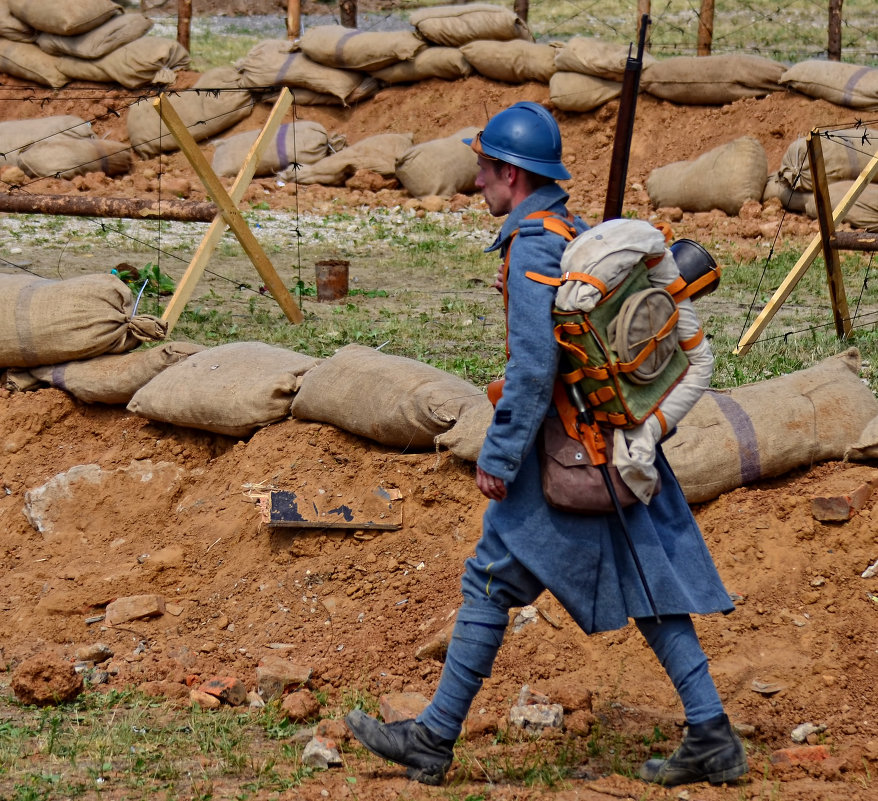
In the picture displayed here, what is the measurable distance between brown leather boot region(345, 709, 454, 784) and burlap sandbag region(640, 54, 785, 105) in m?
10.5

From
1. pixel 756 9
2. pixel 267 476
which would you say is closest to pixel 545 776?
pixel 267 476

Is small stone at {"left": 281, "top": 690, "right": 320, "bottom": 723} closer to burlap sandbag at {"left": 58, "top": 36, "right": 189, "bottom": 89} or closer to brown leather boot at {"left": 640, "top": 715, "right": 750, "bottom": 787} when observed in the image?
brown leather boot at {"left": 640, "top": 715, "right": 750, "bottom": 787}

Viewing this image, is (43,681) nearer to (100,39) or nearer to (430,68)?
(430,68)

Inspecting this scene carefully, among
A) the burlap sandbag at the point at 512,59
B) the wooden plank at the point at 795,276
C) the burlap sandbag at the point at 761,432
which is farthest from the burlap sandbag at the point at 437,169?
the burlap sandbag at the point at 761,432

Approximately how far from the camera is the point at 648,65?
12453mm

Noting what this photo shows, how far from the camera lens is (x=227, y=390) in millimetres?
5027

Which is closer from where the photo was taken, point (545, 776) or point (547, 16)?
point (545, 776)

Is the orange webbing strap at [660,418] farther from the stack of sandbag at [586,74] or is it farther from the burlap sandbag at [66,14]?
the burlap sandbag at [66,14]

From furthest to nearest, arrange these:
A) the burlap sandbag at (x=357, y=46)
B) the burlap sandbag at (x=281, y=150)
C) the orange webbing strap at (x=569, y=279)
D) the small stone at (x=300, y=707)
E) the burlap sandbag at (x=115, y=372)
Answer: the burlap sandbag at (x=357, y=46)
the burlap sandbag at (x=281, y=150)
the burlap sandbag at (x=115, y=372)
the small stone at (x=300, y=707)
the orange webbing strap at (x=569, y=279)

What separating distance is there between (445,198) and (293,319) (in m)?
4.80

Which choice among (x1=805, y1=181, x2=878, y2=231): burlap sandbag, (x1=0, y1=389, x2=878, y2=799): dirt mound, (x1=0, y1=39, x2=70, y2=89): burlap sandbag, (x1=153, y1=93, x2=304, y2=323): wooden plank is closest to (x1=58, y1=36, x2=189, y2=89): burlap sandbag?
(x1=0, y1=39, x2=70, y2=89): burlap sandbag

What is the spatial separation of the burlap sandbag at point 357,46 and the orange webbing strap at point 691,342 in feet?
37.9

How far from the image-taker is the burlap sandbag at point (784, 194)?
10000 millimetres

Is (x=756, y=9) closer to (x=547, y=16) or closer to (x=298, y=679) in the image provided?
(x=547, y=16)
